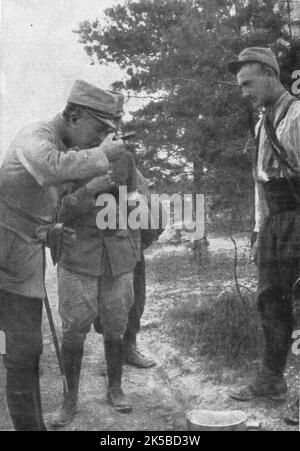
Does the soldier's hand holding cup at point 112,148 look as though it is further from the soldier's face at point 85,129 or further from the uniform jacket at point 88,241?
the uniform jacket at point 88,241

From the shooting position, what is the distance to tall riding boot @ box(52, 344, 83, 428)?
3.78 m

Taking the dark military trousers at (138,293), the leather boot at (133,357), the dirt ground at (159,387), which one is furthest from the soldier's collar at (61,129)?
the leather boot at (133,357)

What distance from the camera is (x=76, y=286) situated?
3758 millimetres

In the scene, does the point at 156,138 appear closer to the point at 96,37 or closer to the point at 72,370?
the point at 96,37

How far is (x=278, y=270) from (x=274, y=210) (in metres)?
0.41

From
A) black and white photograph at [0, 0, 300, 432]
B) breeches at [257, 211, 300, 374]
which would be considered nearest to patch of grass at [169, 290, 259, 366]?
black and white photograph at [0, 0, 300, 432]

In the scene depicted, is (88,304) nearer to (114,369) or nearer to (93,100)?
(114,369)

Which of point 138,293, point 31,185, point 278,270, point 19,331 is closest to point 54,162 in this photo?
point 31,185

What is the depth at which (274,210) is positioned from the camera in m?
3.74

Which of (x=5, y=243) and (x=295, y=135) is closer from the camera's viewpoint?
(x=5, y=243)

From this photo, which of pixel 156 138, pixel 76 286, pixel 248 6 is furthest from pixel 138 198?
pixel 156 138

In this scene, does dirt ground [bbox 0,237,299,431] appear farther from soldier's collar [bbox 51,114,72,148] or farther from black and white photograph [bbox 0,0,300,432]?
soldier's collar [bbox 51,114,72,148]

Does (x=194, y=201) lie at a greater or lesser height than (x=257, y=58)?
lesser
